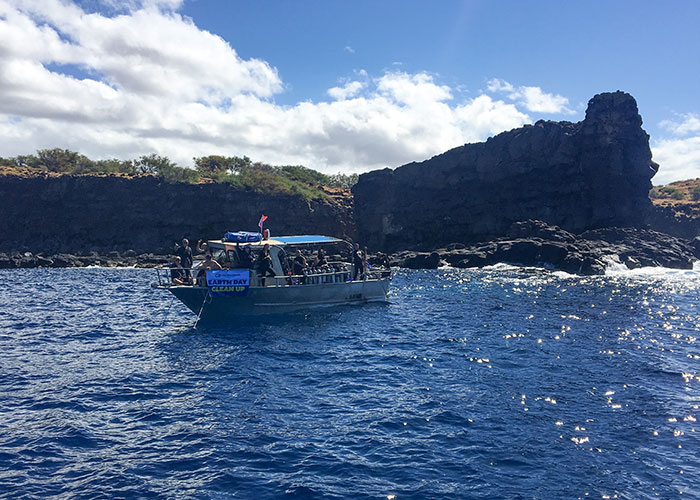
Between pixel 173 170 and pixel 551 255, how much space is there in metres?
66.1

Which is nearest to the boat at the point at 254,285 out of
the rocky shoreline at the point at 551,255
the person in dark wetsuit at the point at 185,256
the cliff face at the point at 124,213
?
the person in dark wetsuit at the point at 185,256

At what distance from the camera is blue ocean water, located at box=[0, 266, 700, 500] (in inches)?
365

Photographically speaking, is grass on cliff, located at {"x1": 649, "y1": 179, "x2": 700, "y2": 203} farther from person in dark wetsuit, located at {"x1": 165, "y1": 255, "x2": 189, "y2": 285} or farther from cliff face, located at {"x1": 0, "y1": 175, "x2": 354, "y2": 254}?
person in dark wetsuit, located at {"x1": 165, "y1": 255, "x2": 189, "y2": 285}

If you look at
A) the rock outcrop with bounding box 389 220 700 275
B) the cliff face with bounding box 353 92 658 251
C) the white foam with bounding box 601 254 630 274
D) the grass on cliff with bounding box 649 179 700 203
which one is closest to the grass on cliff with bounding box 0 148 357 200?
the cliff face with bounding box 353 92 658 251

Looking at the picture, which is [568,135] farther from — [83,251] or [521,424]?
[83,251]

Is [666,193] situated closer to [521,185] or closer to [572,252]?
[521,185]

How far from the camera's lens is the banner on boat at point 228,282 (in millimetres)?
22828

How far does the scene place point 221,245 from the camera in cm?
2523

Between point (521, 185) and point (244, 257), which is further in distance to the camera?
point (521, 185)

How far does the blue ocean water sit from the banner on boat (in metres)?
1.83

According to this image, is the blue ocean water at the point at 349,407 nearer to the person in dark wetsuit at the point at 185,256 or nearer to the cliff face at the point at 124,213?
the person in dark wetsuit at the point at 185,256

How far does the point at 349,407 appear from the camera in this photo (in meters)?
13.0

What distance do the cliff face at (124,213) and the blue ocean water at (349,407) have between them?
5528cm

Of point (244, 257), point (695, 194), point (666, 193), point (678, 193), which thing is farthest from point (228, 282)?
point (666, 193)
